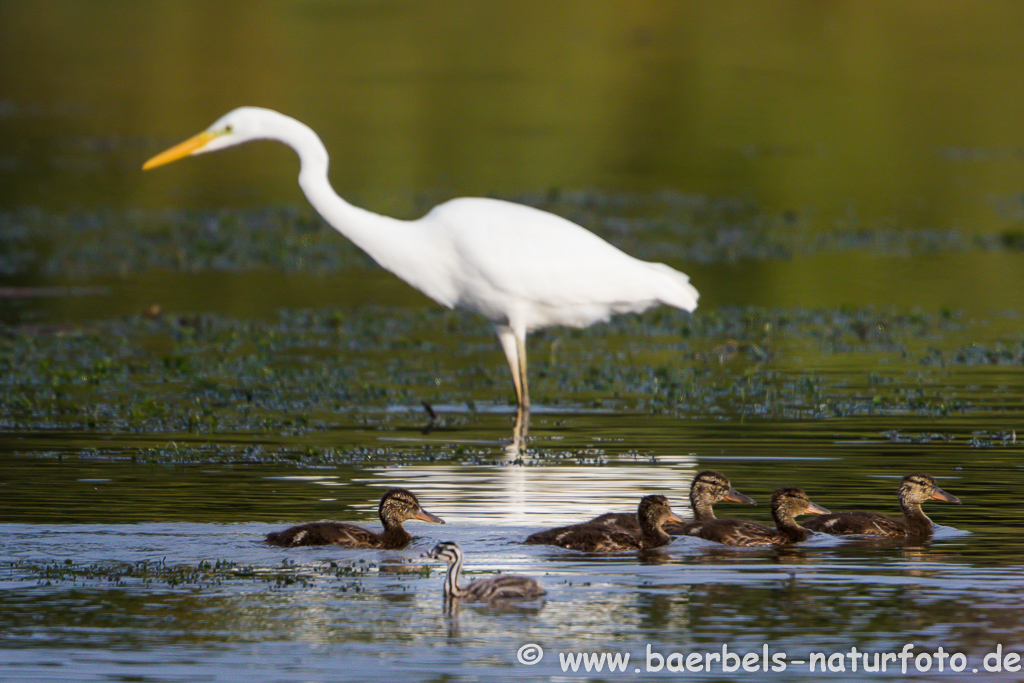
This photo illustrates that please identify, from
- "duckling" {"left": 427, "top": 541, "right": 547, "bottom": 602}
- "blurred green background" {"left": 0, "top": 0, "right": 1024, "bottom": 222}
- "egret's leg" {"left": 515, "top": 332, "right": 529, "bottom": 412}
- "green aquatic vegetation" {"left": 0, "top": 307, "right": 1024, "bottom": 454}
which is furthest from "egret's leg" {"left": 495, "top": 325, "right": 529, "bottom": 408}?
"blurred green background" {"left": 0, "top": 0, "right": 1024, "bottom": 222}

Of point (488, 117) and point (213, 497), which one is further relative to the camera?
point (488, 117)

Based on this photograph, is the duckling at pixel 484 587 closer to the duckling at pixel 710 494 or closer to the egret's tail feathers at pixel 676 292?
the duckling at pixel 710 494

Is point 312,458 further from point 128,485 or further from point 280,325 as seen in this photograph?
point 280,325

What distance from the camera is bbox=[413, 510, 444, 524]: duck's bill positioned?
31.3ft

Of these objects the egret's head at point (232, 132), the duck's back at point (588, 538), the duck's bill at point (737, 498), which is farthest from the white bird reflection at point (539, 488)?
the egret's head at point (232, 132)

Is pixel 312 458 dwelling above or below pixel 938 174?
below

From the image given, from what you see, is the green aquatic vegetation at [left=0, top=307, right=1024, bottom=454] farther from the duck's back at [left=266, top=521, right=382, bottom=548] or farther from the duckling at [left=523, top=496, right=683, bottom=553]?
the duckling at [left=523, top=496, right=683, bottom=553]

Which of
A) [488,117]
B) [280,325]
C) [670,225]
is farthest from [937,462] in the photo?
[488,117]

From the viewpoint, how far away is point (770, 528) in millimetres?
9664

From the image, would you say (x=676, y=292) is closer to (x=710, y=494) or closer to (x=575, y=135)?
(x=710, y=494)

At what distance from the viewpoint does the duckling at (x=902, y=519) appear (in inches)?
379

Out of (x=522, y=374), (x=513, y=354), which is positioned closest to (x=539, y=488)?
(x=522, y=374)

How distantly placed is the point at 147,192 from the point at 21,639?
22.8 meters

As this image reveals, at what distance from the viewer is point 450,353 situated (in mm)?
16875
